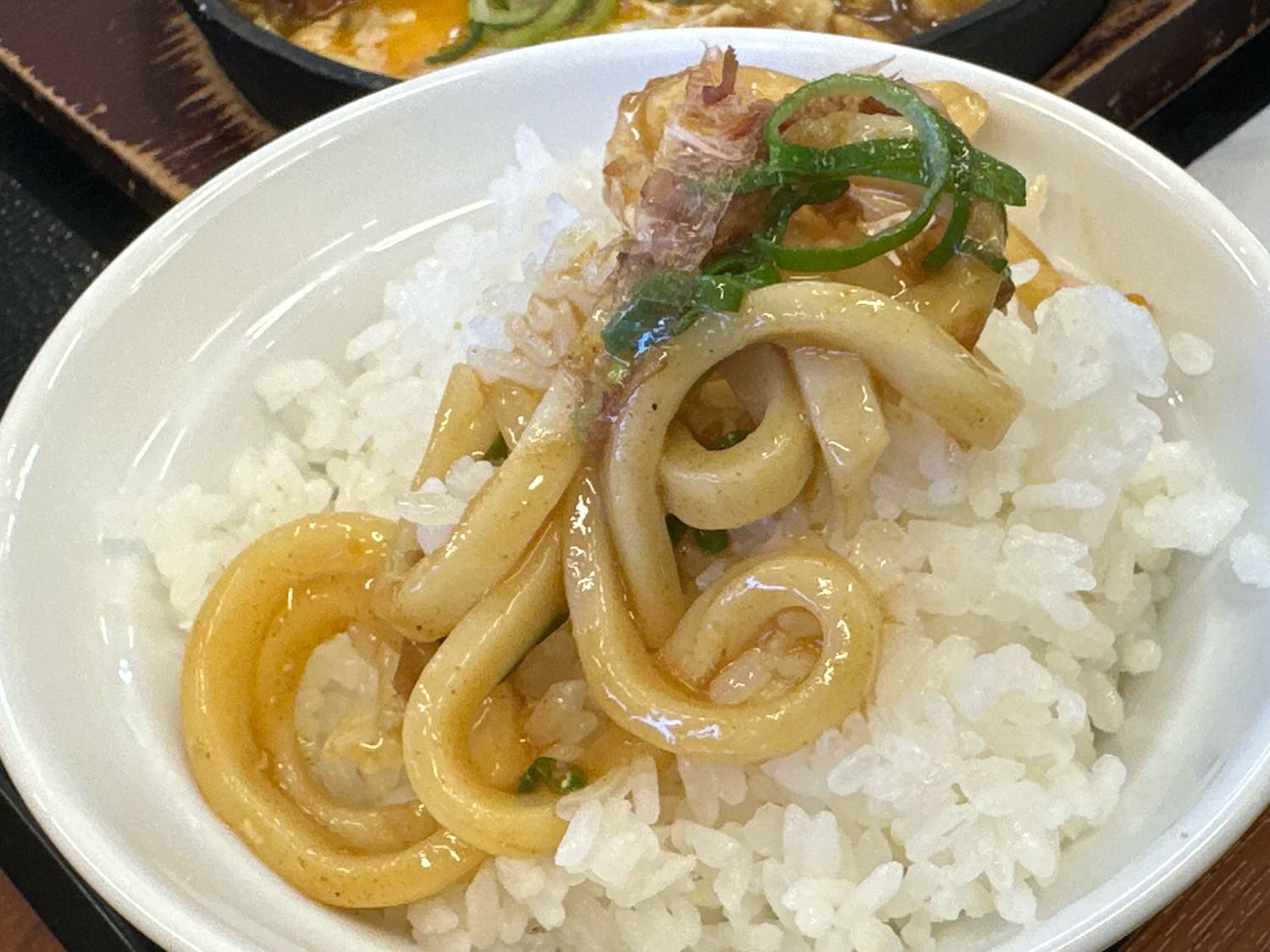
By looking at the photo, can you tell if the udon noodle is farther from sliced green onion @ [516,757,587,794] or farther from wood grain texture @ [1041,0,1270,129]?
wood grain texture @ [1041,0,1270,129]

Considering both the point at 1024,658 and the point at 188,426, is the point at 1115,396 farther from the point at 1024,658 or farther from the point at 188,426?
the point at 188,426

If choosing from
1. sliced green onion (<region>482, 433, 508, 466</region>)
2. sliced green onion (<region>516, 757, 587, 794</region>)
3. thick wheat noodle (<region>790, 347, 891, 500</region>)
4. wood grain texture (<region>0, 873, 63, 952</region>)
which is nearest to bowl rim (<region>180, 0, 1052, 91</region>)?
sliced green onion (<region>482, 433, 508, 466</region>)

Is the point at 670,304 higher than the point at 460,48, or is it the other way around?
the point at 670,304

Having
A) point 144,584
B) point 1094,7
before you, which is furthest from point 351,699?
point 1094,7

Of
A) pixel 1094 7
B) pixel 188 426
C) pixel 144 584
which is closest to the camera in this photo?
pixel 144 584

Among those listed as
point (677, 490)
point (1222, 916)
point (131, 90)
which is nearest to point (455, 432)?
point (677, 490)

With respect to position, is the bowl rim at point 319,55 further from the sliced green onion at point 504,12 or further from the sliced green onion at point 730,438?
the sliced green onion at point 730,438

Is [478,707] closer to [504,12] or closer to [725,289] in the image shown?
[725,289]
